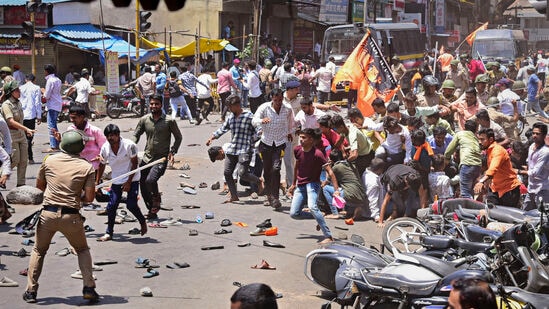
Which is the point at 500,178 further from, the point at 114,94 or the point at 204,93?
the point at 114,94

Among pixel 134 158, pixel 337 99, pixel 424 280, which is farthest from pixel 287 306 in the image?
pixel 337 99

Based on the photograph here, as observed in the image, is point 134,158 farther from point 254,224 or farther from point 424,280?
point 424,280

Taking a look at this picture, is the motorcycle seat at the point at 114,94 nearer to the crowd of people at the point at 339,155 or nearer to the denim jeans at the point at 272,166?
the crowd of people at the point at 339,155

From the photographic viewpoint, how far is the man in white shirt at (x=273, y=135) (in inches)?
471

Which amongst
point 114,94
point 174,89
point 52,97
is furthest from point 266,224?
point 114,94

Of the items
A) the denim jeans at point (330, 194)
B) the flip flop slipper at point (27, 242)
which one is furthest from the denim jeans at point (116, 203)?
the denim jeans at point (330, 194)

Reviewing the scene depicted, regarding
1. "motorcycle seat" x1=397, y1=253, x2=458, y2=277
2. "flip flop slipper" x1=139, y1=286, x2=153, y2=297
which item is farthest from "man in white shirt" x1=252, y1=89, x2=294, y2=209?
"motorcycle seat" x1=397, y1=253, x2=458, y2=277

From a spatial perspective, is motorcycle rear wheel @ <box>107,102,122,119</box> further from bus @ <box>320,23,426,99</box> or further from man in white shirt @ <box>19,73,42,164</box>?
man in white shirt @ <box>19,73,42,164</box>

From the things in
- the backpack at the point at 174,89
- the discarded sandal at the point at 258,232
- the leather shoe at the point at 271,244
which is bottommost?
the discarded sandal at the point at 258,232

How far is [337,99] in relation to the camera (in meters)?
27.5

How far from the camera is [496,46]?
3316 cm

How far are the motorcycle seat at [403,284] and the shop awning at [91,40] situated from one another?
826 inches

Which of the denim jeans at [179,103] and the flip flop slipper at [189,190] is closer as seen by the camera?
the flip flop slipper at [189,190]

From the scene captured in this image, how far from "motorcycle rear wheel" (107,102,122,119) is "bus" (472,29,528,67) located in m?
14.9
